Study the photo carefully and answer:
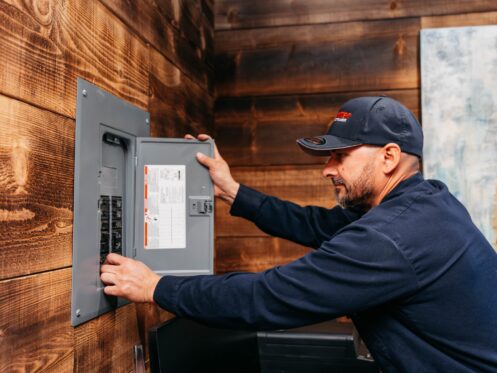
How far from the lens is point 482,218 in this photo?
1841mm

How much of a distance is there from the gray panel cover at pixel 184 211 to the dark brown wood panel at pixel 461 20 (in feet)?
3.48

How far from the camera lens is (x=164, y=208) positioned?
4.21 feet

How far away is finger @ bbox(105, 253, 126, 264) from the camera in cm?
115

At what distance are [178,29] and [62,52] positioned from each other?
2.40 ft

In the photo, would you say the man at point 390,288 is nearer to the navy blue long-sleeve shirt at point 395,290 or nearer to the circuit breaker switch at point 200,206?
the navy blue long-sleeve shirt at point 395,290

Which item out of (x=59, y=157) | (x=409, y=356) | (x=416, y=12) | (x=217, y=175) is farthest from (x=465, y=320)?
(x=416, y=12)

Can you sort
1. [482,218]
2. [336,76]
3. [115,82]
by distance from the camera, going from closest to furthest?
1. [115,82]
2. [482,218]
3. [336,76]

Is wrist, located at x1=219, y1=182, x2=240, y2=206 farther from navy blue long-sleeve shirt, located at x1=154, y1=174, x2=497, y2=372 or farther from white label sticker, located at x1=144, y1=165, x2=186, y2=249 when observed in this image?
navy blue long-sleeve shirt, located at x1=154, y1=174, x2=497, y2=372

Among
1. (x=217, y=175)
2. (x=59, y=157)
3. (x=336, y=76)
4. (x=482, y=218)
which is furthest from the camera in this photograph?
(x=336, y=76)

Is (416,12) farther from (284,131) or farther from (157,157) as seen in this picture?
(157,157)

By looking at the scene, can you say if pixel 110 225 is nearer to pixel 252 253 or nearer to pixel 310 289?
pixel 310 289

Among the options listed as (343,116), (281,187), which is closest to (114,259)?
Result: (343,116)

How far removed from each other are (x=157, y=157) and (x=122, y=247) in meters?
0.22

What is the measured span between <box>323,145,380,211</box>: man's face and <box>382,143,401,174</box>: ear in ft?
0.07
